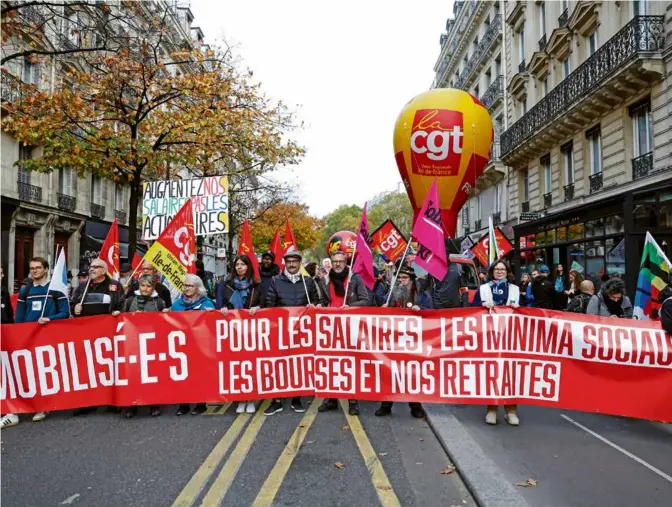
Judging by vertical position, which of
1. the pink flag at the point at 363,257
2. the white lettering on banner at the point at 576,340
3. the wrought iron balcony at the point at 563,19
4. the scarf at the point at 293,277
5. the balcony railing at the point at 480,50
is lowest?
the white lettering on banner at the point at 576,340

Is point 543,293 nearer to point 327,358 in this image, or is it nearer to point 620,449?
point 620,449

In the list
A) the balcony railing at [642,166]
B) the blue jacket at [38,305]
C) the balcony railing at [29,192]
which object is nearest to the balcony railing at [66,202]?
the balcony railing at [29,192]

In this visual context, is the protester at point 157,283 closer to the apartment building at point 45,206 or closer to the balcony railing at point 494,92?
the apartment building at point 45,206

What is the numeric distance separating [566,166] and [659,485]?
62.8ft

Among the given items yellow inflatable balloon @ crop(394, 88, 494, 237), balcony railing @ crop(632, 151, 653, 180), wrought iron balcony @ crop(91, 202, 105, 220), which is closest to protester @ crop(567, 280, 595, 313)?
yellow inflatable balloon @ crop(394, 88, 494, 237)

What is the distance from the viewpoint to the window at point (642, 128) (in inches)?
612

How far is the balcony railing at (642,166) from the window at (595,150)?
7.26ft

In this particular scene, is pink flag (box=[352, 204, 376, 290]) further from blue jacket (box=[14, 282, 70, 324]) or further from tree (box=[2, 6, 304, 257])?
tree (box=[2, 6, 304, 257])

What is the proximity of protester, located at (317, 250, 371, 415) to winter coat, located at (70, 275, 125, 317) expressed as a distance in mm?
2648

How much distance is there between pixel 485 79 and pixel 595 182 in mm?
16485

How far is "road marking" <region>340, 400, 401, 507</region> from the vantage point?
375 cm

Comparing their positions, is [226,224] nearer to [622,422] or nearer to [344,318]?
[344,318]

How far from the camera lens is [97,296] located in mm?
6488

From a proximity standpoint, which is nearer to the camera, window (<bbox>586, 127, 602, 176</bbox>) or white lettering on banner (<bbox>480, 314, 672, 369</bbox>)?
white lettering on banner (<bbox>480, 314, 672, 369</bbox>)
